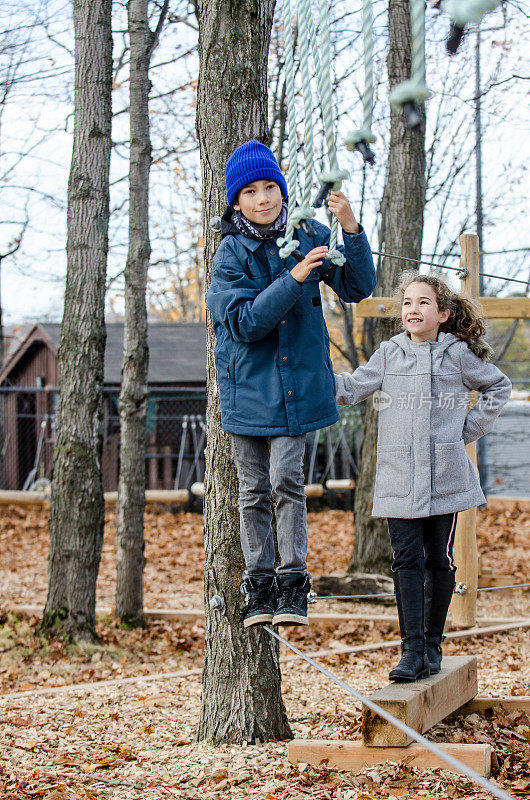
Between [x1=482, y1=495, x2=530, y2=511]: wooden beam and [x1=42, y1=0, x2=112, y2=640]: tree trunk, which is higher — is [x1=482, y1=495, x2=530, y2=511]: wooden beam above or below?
below

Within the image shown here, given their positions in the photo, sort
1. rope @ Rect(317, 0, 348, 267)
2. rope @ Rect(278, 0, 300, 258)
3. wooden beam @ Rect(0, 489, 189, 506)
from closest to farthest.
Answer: rope @ Rect(317, 0, 348, 267) → rope @ Rect(278, 0, 300, 258) → wooden beam @ Rect(0, 489, 189, 506)

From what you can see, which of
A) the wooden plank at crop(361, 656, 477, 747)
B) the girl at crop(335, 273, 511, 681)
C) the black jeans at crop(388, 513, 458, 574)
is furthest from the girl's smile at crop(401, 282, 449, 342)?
the wooden plank at crop(361, 656, 477, 747)

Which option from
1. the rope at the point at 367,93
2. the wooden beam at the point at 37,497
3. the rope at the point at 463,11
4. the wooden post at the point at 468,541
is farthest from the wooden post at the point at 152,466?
the rope at the point at 463,11

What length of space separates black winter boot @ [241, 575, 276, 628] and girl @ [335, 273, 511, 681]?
57cm

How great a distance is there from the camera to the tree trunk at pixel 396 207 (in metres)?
7.94

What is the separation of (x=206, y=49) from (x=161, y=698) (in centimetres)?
383

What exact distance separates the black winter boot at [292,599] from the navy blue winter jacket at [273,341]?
1.90ft

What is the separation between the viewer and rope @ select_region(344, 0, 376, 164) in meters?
2.11

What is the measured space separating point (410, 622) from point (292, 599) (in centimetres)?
61

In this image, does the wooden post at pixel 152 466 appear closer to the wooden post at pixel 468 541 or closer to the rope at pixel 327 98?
the wooden post at pixel 468 541

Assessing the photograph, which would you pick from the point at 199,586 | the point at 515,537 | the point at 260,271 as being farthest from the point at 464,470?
the point at 515,537

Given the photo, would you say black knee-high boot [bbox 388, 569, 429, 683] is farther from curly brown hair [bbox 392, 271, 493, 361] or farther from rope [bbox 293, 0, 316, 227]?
rope [bbox 293, 0, 316, 227]

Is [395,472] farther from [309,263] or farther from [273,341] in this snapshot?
[309,263]

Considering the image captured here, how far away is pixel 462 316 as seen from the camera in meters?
3.77
